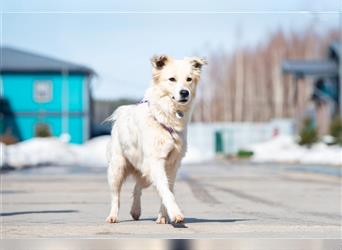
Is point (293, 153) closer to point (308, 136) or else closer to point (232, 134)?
point (308, 136)

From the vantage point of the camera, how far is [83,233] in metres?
8.85

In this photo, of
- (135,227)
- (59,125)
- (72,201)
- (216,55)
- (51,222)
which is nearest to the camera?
(135,227)

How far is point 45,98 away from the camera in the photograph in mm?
56219

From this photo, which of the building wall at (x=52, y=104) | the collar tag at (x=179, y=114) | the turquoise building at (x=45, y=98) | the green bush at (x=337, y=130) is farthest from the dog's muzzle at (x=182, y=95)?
the building wall at (x=52, y=104)

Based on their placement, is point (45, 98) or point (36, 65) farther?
point (36, 65)

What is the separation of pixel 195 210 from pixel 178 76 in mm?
3937

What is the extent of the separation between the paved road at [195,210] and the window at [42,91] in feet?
113

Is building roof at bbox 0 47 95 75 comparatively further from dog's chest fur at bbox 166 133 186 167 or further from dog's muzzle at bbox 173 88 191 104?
dog's muzzle at bbox 173 88 191 104

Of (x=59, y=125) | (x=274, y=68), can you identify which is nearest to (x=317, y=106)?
(x=59, y=125)

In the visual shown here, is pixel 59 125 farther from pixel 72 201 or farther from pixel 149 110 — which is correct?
pixel 149 110

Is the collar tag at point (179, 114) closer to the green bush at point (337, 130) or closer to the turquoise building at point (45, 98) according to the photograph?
the green bush at point (337, 130)

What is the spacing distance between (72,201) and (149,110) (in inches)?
213

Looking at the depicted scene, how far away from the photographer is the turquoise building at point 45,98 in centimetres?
5631

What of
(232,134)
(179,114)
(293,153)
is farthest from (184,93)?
(232,134)
